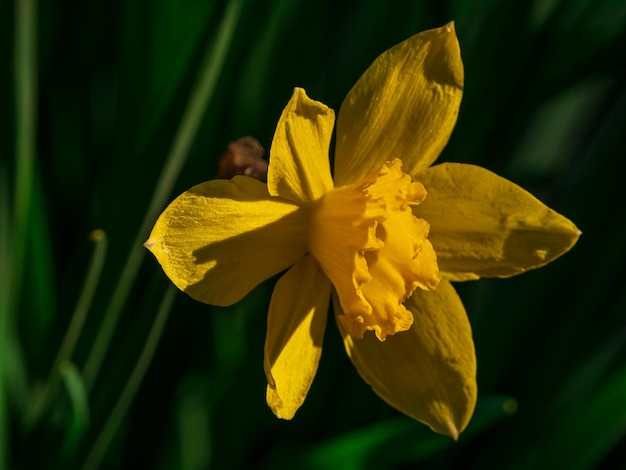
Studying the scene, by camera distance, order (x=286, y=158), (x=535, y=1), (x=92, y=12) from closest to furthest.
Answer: (x=286, y=158)
(x=535, y=1)
(x=92, y=12)

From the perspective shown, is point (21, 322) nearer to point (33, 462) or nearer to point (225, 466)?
point (33, 462)

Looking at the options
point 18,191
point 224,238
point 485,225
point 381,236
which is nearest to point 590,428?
point 485,225

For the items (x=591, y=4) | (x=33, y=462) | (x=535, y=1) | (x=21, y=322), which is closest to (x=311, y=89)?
(x=535, y=1)

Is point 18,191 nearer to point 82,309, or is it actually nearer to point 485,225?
point 82,309

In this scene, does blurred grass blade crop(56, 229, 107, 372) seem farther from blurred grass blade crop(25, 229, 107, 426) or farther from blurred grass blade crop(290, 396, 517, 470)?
blurred grass blade crop(290, 396, 517, 470)

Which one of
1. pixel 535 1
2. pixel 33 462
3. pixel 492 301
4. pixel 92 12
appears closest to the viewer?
pixel 33 462

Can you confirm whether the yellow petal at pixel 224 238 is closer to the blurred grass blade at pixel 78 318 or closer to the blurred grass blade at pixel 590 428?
the blurred grass blade at pixel 78 318
